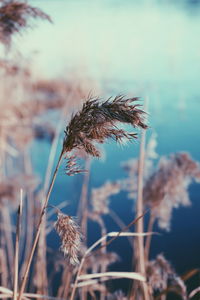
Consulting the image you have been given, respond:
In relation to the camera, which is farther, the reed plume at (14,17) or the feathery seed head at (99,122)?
the reed plume at (14,17)

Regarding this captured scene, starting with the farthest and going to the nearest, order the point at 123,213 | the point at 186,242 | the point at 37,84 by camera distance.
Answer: the point at 37,84
the point at 123,213
the point at 186,242

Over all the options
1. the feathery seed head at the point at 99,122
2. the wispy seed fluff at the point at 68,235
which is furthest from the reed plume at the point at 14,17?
the wispy seed fluff at the point at 68,235

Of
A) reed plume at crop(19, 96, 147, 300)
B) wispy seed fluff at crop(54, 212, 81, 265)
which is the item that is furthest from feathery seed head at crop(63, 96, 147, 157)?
wispy seed fluff at crop(54, 212, 81, 265)

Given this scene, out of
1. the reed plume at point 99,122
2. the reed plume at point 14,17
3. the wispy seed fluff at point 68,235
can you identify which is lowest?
the wispy seed fluff at point 68,235

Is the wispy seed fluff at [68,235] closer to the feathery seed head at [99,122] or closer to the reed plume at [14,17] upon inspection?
the feathery seed head at [99,122]

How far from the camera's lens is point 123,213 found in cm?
389

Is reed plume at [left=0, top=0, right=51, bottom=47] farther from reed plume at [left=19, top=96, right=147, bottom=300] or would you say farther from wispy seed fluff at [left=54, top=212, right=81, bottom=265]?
wispy seed fluff at [left=54, top=212, right=81, bottom=265]

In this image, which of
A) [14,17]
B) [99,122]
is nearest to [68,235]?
[99,122]

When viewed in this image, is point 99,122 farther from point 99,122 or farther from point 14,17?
point 14,17

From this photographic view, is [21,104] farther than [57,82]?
No

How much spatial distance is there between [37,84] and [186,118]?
2983 millimetres

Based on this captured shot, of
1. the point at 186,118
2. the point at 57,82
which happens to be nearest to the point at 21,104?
the point at 57,82

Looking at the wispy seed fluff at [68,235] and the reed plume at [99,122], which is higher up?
the reed plume at [99,122]

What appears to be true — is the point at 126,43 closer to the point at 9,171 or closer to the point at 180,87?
the point at 180,87
